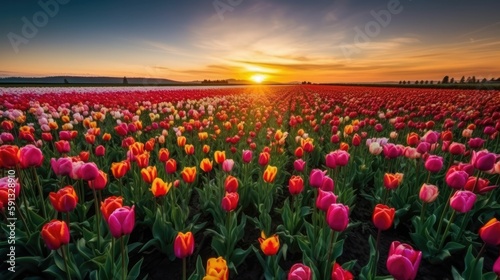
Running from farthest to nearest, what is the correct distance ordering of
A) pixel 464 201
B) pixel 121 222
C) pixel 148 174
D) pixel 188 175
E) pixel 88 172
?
pixel 188 175
pixel 148 174
pixel 88 172
pixel 464 201
pixel 121 222

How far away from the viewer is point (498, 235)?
169 centimetres

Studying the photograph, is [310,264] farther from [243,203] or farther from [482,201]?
[482,201]

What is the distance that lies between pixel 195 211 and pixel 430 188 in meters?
2.88

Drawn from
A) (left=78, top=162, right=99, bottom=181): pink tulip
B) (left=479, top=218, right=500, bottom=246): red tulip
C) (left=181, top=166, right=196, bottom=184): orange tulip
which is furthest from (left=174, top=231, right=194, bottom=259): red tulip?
(left=479, top=218, right=500, bottom=246): red tulip

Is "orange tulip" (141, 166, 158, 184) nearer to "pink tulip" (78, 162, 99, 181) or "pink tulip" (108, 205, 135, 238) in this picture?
"pink tulip" (78, 162, 99, 181)

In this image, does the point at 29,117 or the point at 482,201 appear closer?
the point at 482,201

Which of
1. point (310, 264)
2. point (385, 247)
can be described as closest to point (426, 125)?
point (385, 247)

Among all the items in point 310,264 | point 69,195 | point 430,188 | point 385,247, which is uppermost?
point 69,195

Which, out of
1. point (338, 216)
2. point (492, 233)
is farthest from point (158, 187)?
point (492, 233)

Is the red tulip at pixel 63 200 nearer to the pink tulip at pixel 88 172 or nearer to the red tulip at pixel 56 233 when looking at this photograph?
the pink tulip at pixel 88 172

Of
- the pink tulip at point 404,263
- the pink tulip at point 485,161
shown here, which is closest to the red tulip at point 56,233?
the pink tulip at point 404,263

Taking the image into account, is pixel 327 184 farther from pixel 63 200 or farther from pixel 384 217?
pixel 63 200

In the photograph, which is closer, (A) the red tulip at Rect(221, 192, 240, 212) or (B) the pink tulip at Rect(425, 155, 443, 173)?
(A) the red tulip at Rect(221, 192, 240, 212)

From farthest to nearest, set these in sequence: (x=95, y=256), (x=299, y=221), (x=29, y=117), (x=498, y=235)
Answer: (x=29, y=117)
(x=299, y=221)
(x=95, y=256)
(x=498, y=235)
